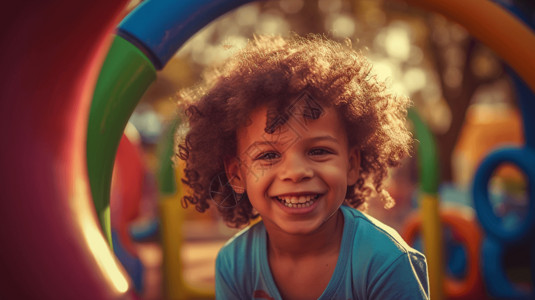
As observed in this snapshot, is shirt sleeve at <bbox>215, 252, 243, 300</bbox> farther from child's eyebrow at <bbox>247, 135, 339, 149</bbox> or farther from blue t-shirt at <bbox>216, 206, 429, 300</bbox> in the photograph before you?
child's eyebrow at <bbox>247, 135, 339, 149</bbox>

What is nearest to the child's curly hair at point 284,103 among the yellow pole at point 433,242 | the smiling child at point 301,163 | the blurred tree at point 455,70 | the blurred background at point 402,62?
the smiling child at point 301,163

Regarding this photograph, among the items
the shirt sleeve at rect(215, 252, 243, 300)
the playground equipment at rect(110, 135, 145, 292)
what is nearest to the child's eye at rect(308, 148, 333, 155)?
the shirt sleeve at rect(215, 252, 243, 300)

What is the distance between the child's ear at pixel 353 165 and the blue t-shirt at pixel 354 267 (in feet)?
0.41

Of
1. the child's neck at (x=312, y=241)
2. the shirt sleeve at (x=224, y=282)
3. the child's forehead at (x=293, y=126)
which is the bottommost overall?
the shirt sleeve at (x=224, y=282)

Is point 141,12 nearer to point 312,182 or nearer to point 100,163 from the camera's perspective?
point 100,163

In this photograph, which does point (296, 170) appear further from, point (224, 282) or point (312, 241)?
point (224, 282)

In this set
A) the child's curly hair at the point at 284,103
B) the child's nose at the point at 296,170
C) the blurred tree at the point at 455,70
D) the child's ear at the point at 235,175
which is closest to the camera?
the child's nose at the point at 296,170

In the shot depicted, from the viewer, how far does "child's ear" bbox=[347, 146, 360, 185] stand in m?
1.50

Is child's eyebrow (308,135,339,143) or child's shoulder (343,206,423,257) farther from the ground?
child's eyebrow (308,135,339,143)

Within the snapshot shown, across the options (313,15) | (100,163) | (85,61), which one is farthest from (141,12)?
(313,15)

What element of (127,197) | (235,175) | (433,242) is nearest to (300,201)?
(235,175)

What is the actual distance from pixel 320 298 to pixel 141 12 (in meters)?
1.07

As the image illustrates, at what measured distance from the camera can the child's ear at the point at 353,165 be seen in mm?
1501

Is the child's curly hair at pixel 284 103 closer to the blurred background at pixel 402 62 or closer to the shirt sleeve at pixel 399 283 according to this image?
the shirt sleeve at pixel 399 283
